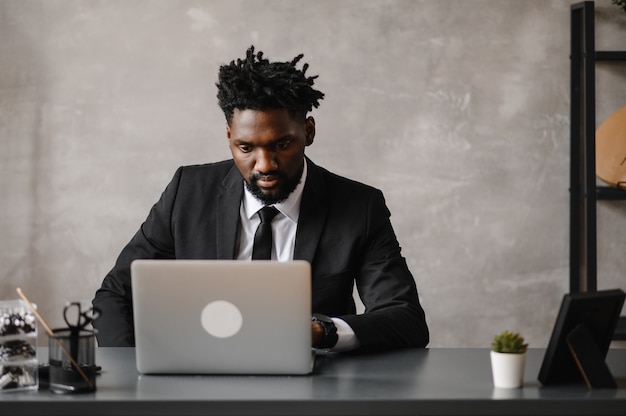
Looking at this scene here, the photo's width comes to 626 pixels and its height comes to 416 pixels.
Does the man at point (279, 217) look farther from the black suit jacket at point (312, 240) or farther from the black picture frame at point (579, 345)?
the black picture frame at point (579, 345)

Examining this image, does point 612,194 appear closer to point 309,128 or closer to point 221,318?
point 309,128

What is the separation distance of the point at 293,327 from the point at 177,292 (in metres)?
0.24

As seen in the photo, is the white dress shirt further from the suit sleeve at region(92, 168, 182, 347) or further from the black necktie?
the suit sleeve at region(92, 168, 182, 347)

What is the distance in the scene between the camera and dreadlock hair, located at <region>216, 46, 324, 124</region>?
93.1 inches

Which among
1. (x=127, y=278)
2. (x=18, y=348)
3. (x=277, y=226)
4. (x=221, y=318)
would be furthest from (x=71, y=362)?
(x=277, y=226)

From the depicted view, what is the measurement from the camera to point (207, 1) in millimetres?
3836

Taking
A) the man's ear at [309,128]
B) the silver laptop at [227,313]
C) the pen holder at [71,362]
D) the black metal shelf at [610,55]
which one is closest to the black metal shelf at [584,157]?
the black metal shelf at [610,55]

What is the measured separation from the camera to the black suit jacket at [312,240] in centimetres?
248

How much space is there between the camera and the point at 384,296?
96.7 inches

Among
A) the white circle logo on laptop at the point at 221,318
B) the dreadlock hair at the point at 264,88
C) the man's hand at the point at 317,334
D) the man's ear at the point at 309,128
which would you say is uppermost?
the dreadlock hair at the point at 264,88

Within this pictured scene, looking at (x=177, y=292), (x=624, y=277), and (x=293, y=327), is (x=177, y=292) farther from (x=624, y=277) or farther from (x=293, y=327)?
(x=624, y=277)

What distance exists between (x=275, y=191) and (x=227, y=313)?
27.2 inches

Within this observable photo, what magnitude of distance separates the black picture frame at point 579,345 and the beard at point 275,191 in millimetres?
891

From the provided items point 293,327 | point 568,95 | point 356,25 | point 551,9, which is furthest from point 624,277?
point 293,327
